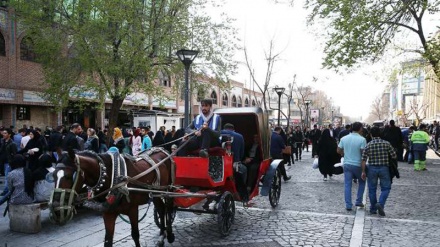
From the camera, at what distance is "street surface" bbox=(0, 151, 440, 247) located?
606cm

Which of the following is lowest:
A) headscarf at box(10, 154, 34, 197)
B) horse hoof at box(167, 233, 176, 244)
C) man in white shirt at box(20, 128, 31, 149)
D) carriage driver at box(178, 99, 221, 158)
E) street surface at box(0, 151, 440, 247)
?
street surface at box(0, 151, 440, 247)

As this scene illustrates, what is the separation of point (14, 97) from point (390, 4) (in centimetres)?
2072

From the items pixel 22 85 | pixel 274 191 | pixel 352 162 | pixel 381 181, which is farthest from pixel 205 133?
pixel 22 85

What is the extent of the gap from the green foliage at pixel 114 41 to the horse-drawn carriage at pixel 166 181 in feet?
34.5

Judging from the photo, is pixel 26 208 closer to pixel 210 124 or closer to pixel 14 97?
pixel 210 124

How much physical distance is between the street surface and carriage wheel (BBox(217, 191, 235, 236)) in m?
0.17

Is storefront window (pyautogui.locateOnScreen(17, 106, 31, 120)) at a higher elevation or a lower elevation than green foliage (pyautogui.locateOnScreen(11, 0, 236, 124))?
lower

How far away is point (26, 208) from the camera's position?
654cm

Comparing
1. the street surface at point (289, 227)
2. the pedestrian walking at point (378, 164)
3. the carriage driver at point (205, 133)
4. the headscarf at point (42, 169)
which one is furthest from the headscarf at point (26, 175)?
the pedestrian walking at point (378, 164)

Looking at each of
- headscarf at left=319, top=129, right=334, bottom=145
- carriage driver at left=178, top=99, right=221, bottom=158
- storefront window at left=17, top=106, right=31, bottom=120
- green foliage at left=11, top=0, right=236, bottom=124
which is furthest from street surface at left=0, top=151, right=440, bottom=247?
storefront window at left=17, top=106, right=31, bottom=120

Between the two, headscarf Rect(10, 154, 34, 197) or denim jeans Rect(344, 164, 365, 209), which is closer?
headscarf Rect(10, 154, 34, 197)

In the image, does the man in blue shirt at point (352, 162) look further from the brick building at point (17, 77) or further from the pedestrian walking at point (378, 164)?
the brick building at point (17, 77)

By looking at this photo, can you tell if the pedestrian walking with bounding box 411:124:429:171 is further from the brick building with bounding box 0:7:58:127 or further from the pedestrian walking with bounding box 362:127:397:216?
the brick building with bounding box 0:7:58:127

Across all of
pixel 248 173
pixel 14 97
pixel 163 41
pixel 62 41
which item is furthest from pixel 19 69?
pixel 248 173
